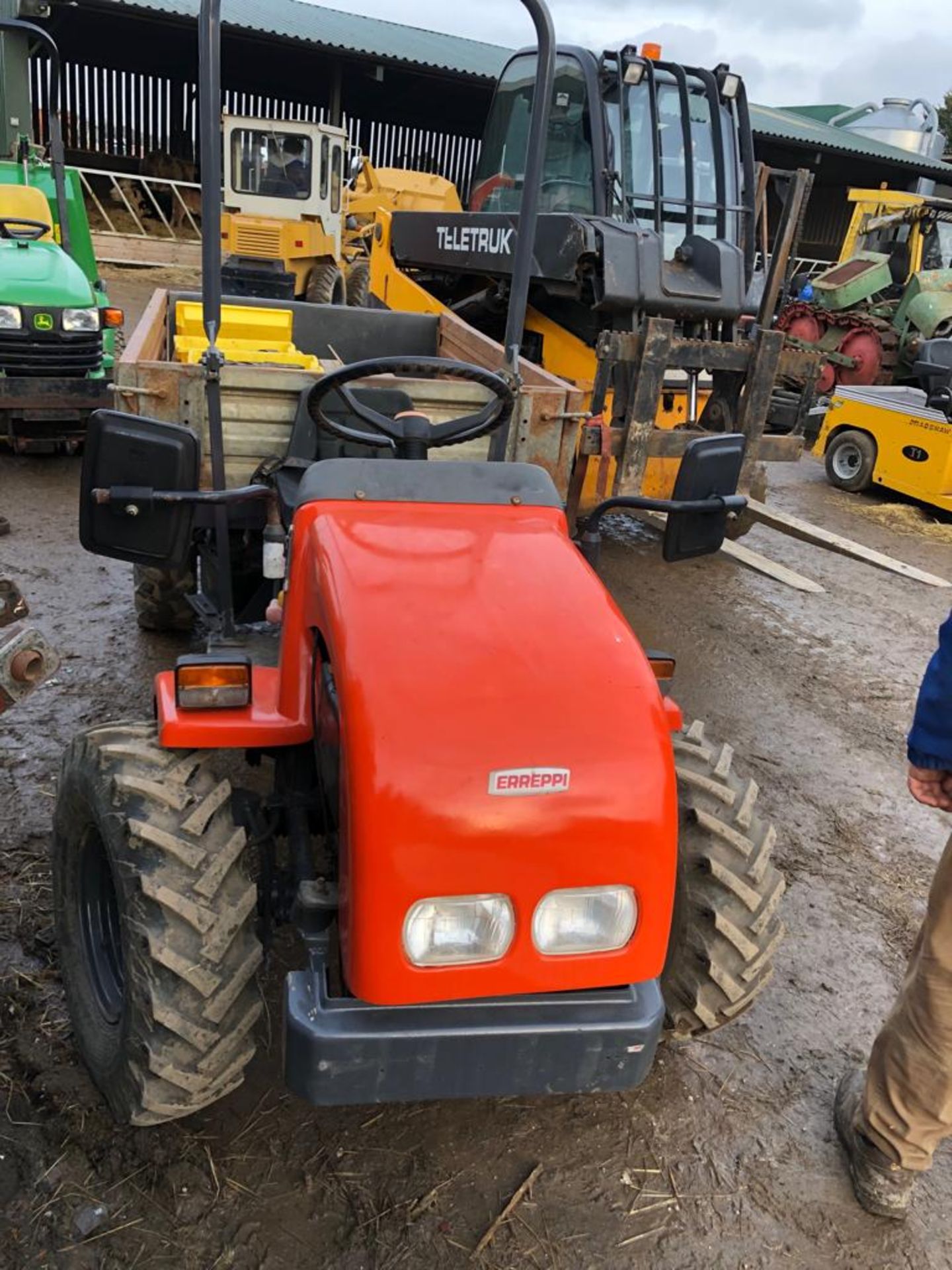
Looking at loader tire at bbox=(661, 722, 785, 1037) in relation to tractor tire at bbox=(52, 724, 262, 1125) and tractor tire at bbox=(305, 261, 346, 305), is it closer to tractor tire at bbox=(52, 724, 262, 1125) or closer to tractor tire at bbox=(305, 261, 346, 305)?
tractor tire at bbox=(52, 724, 262, 1125)

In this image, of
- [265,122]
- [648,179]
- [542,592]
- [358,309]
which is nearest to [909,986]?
[542,592]

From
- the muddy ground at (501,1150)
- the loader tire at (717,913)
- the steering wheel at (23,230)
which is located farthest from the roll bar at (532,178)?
the steering wheel at (23,230)

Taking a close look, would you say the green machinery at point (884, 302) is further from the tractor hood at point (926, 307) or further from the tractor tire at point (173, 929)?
the tractor tire at point (173, 929)

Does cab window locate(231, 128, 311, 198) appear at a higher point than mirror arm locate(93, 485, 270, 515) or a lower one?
higher

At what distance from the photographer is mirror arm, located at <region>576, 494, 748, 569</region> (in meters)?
2.48

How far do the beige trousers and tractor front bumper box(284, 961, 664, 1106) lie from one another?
2.04 feet

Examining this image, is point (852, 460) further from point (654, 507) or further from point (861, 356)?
point (654, 507)

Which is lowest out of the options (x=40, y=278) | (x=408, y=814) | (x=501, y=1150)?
(x=501, y=1150)

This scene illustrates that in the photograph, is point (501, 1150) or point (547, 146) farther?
point (547, 146)

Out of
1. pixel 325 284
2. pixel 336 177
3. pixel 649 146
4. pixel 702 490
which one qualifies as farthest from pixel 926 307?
pixel 702 490

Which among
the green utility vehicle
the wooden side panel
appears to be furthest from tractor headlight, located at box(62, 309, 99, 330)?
the wooden side panel

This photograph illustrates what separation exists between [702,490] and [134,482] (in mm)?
1342

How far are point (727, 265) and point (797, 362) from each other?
744mm

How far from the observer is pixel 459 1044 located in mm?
1806
